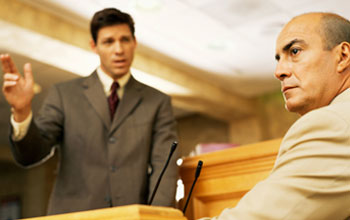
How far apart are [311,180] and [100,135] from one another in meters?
1.28

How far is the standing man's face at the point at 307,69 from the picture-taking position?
1.22m

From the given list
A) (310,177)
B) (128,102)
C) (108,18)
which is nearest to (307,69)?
(310,177)

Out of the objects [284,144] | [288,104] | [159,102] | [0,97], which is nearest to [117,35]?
[159,102]

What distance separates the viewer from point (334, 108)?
3.22 feet

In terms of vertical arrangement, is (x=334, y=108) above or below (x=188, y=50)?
below

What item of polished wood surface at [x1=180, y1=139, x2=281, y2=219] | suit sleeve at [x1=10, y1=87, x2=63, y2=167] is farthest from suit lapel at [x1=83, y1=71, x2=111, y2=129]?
polished wood surface at [x1=180, y1=139, x2=281, y2=219]

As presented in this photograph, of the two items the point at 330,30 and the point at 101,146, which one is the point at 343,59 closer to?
Result: the point at 330,30

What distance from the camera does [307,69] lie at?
1233 mm

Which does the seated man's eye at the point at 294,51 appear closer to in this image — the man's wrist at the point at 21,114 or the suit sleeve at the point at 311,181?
the suit sleeve at the point at 311,181

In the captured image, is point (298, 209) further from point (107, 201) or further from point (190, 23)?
point (190, 23)

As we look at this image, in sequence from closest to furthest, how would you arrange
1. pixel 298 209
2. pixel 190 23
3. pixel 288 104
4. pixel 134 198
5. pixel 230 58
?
pixel 298 209 → pixel 288 104 → pixel 134 198 → pixel 190 23 → pixel 230 58

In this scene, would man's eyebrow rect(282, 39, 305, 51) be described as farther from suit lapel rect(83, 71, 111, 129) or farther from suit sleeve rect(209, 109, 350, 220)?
suit lapel rect(83, 71, 111, 129)

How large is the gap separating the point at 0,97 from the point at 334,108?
6.37m

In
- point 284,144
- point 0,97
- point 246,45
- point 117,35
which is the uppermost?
point 246,45
